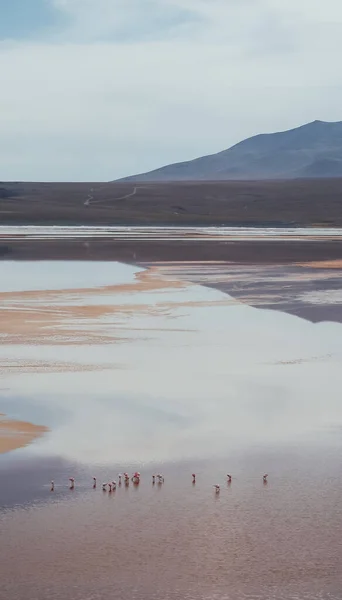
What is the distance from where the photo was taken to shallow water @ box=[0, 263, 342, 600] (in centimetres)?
1348

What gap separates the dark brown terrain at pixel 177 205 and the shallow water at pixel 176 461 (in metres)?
85.7

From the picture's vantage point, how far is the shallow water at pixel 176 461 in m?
13.5

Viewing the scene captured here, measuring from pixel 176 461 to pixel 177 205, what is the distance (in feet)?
394

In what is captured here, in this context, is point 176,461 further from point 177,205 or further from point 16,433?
point 177,205

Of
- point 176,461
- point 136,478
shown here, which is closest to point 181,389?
point 176,461

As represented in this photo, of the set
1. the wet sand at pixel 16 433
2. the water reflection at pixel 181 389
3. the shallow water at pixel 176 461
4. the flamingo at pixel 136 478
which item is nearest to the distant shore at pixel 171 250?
the water reflection at pixel 181 389

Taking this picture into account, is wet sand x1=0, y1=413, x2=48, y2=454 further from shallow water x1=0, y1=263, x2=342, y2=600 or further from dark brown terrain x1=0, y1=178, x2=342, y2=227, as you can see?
dark brown terrain x1=0, y1=178, x2=342, y2=227

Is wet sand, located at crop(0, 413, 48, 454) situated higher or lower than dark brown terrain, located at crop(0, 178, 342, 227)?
lower

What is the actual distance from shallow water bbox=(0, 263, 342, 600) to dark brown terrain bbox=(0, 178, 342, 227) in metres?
85.7

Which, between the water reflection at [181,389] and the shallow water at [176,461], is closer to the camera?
the shallow water at [176,461]

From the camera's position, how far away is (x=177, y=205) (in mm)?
137500

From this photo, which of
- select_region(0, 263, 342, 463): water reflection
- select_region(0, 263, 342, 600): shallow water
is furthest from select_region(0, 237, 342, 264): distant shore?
select_region(0, 263, 342, 600): shallow water

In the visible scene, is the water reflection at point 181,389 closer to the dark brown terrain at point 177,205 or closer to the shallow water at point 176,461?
the shallow water at point 176,461

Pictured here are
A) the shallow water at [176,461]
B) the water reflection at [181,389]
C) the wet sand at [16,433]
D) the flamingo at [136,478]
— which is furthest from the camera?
the water reflection at [181,389]
